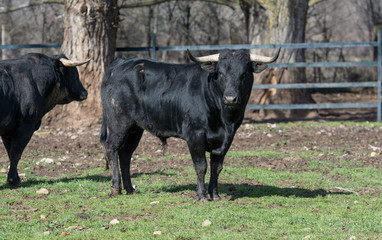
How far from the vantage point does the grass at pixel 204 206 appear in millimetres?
5777

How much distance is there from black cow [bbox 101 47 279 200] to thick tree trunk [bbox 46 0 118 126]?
5.98 meters

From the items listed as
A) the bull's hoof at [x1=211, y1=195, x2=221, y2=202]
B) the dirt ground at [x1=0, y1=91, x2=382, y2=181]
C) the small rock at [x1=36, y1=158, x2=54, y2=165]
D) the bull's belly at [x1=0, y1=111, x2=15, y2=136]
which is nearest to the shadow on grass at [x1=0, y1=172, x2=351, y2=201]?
the bull's hoof at [x1=211, y1=195, x2=221, y2=202]

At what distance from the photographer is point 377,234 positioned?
5.64m

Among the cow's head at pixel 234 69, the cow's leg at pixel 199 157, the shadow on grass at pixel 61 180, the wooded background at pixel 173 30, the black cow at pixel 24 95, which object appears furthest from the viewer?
the wooded background at pixel 173 30

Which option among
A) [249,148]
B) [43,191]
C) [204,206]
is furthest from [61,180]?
[249,148]

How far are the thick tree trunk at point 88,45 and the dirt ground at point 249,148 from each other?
0.44 m

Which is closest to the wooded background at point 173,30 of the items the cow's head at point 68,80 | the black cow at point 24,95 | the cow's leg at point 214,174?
the cow's head at point 68,80

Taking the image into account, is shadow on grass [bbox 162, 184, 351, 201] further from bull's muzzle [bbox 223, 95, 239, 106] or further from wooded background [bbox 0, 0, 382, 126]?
wooded background [bbox 0, 0, 382, 126]

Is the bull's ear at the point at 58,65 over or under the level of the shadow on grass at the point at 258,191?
over

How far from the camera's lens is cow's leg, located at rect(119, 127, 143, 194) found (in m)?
7.86

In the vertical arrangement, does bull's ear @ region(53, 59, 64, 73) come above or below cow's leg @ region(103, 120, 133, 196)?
above

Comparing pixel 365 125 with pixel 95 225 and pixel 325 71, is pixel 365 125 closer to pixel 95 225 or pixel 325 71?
pixel 95 225

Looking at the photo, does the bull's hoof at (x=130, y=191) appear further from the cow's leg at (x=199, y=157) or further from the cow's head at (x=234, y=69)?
the cow's head at (x=234, y=69)

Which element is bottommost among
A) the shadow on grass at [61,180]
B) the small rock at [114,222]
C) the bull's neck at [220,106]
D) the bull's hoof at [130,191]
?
the shadow on grass at [61,180]
